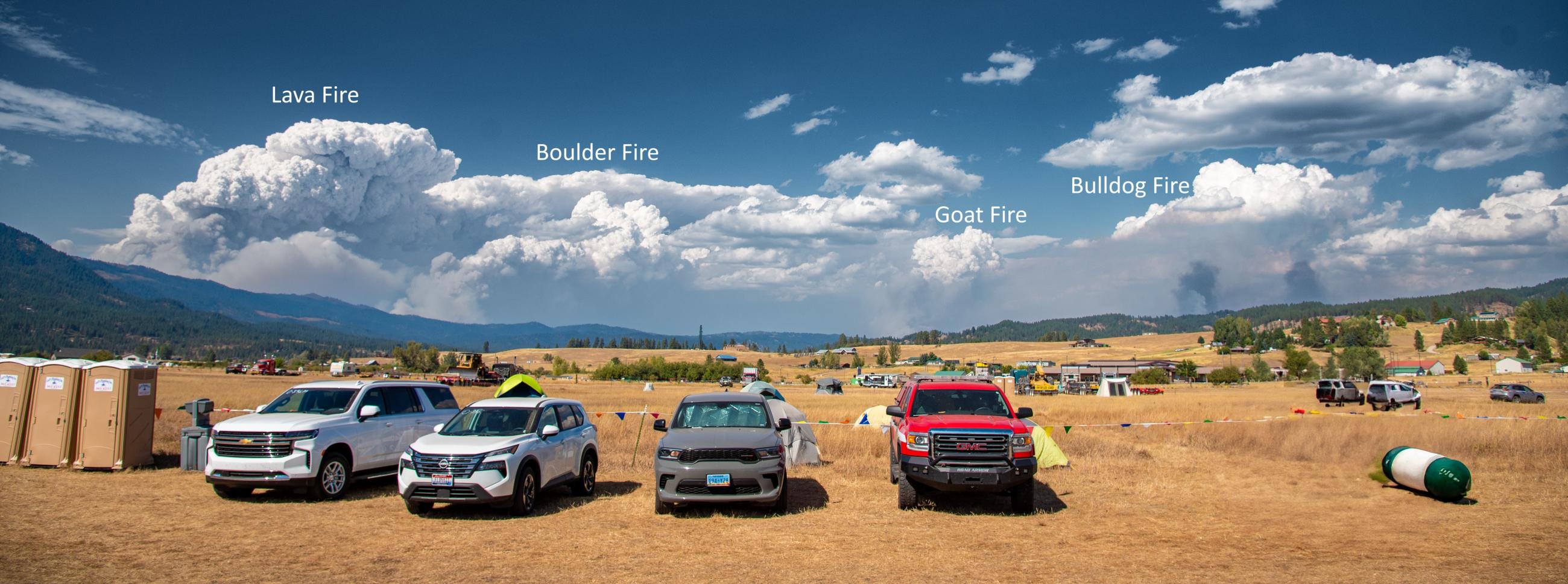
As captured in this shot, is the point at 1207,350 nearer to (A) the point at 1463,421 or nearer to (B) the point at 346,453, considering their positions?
(A) the point at 1463,421

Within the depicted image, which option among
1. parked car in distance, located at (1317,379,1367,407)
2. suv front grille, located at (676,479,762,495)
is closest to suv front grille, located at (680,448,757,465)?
suv front grille, located at (676,479,762,495)

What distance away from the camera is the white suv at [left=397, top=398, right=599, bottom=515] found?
1176 cm

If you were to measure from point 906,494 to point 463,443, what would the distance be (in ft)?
22.0

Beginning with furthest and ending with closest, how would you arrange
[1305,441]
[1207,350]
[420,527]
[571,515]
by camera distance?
1. [1207,350]
2. [1305,441]
3. [571,515]
4. [420,527]

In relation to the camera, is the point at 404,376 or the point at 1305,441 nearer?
the point at 1305,441

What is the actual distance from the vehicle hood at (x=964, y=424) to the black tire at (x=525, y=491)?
18.8ft

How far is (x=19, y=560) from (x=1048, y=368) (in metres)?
120

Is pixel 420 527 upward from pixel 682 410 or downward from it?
downward

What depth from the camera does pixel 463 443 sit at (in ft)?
40.0

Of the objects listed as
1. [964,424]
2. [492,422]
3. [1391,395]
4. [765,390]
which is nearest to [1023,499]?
[964,424]

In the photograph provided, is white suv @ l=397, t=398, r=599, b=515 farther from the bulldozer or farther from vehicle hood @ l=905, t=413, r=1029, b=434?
the bulldozer

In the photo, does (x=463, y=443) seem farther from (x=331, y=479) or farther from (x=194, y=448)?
(x=194, y=448)

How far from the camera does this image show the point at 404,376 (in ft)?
267

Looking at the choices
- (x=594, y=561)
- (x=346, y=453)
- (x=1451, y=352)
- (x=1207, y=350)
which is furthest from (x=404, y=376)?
(x=1451, y=352)
